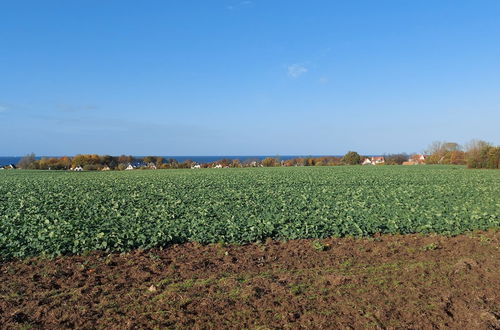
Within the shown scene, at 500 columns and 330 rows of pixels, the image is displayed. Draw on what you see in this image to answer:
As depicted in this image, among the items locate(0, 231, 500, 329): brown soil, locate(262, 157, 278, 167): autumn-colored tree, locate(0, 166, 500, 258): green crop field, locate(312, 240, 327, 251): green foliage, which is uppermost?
locate(262, 157, 278, 167): autumn-colored tree

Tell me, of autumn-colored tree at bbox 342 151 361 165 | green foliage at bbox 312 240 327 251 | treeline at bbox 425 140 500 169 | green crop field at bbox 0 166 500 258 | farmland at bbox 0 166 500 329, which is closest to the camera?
farmland at bbox 0 166 500 329

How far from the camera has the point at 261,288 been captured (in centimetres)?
689

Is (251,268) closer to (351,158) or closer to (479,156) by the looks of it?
(479,156)

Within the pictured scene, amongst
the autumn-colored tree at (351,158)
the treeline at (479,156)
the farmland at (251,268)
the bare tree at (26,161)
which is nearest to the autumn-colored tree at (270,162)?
the autumn-colored tree at (351,158)

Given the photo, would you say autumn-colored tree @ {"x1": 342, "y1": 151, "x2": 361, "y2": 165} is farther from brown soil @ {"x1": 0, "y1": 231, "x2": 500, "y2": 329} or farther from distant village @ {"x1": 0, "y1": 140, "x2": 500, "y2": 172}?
brown soil @ {"x1": 0, "y1": 231, "x2": 500, "y2": 329}

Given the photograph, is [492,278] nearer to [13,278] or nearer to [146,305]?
[146,305]

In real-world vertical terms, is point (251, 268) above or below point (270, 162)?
below

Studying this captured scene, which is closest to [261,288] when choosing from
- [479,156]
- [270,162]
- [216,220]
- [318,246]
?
[318,246]

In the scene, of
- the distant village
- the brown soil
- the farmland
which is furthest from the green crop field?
the distant village

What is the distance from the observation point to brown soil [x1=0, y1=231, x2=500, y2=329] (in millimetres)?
5723

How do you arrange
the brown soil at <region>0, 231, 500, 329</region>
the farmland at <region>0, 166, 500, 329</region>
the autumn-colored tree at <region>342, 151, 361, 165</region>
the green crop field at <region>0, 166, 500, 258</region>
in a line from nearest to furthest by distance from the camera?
the brown soil at <region>0, 231, 500, 329</region>, the farmland at <region>0, 166, 500, 329</region>, the green crop field at <region>0, 166, 500, 258</region>, the autumn-colored tree at <region>342, 151, 361, 165</region>

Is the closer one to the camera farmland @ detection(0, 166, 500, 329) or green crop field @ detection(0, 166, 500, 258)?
farmland @ detection(0, 166, 500, 329)

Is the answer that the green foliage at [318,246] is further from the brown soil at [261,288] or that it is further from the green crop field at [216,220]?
the green crop field at [216,220]

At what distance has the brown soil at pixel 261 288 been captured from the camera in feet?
18.8
